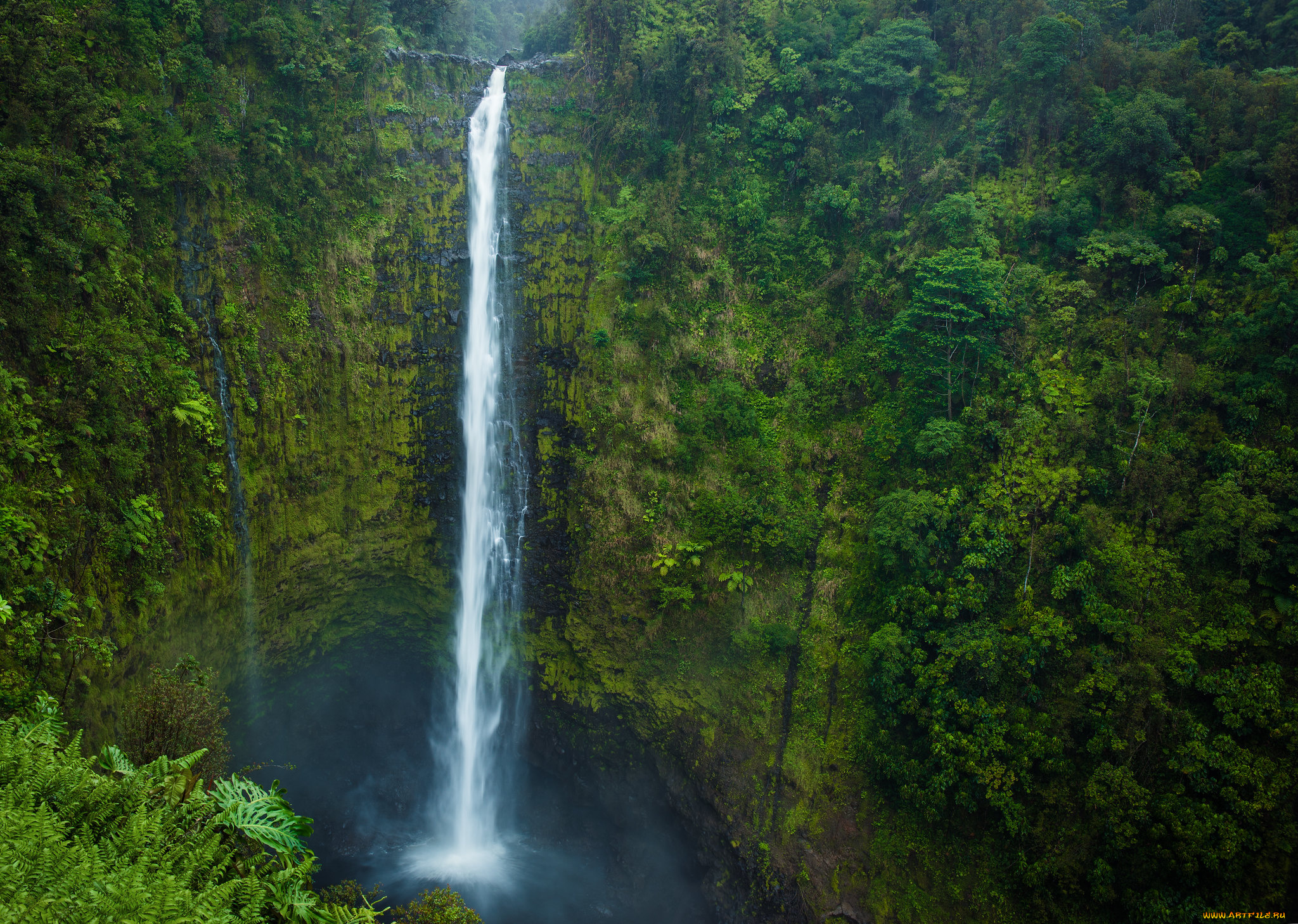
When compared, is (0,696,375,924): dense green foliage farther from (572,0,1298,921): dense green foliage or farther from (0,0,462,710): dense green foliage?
(572,0,1298,921): dense green foliage

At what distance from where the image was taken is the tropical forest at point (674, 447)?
34.4 ft

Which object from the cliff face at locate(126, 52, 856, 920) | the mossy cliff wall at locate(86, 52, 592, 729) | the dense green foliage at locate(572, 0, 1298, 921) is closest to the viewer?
the dense green foliage at locate(572, 0, 1298, 921)

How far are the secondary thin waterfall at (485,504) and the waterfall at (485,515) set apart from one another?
0.02 meters

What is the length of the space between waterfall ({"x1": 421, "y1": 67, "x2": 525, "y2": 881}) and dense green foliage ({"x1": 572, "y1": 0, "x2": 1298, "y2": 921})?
2.50m

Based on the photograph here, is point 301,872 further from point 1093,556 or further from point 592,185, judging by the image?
point 592,185

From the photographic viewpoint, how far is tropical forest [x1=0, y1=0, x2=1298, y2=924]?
10.5m

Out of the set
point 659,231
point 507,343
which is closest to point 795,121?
point 659,231

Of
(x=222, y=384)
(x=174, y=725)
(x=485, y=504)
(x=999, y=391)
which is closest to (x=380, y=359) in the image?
(x=222, y=384)

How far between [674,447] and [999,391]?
7071mm

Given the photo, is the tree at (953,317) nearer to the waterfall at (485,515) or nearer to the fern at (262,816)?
the waterfall at (485,515)

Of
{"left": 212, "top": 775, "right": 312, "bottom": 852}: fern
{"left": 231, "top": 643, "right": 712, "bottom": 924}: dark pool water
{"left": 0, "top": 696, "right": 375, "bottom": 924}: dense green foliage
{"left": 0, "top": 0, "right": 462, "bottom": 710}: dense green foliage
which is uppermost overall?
{"left": 0, "top": 0, "right": 462, "bottom": 710}: dense green foliage

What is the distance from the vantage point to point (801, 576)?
49.9 feet

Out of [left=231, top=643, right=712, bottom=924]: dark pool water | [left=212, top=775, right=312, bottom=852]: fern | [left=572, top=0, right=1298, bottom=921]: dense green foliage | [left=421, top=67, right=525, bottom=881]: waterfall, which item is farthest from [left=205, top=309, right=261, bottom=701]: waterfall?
[left=212, top=775, right=312, bottom=852]: fern

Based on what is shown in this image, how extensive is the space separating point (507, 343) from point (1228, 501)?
14747 millimetres
